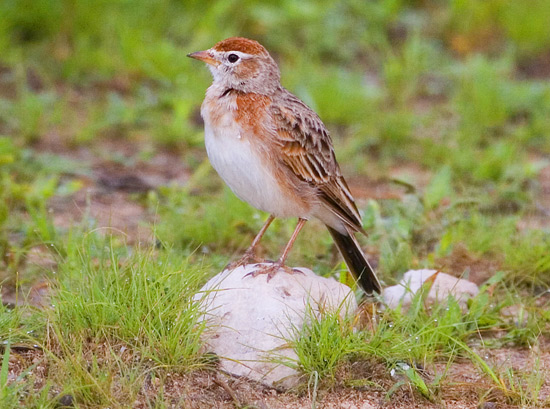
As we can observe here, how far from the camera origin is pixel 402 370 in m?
5.00

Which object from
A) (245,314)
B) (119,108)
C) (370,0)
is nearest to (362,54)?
(370,0)

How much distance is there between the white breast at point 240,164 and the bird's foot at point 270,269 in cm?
36

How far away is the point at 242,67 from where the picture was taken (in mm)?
5914

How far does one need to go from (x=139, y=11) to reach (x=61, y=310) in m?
6.30

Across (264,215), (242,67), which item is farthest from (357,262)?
(242,67)

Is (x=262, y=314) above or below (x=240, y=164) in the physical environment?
below

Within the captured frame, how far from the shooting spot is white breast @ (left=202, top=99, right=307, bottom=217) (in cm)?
548

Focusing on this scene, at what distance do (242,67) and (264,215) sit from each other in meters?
Result: 1.46

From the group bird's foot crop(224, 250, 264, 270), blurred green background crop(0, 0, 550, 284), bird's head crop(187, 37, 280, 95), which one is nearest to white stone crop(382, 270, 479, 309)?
blurred green background crop(0, 0, 550, 284)

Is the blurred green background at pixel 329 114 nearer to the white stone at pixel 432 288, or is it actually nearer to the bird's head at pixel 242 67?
the white stone at pixel 432 288

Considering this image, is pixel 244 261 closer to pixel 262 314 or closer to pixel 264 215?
pixel 262 314

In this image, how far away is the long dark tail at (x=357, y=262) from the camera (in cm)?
581

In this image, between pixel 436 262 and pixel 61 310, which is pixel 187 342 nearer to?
pixel 61 310

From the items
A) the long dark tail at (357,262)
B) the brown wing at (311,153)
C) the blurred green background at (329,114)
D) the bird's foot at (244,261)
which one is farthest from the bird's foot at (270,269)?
the blurred green background at (329,114)
